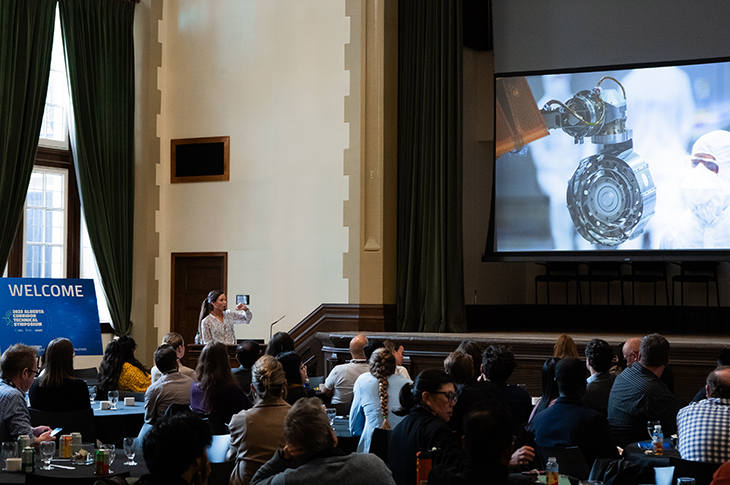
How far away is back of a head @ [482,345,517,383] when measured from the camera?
4.75 m

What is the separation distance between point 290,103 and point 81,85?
2.70m

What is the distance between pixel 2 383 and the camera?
4375mm

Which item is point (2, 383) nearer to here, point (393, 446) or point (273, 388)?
point (273, 388)

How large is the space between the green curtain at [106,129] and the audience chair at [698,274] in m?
7.28

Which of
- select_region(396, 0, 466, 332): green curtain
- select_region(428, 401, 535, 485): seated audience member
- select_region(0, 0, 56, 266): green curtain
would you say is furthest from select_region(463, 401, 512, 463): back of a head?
select_region(0, 0, 56, 266): green curtain

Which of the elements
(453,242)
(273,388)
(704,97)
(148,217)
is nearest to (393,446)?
(273,388)

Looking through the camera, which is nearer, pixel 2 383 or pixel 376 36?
pixel 2 383

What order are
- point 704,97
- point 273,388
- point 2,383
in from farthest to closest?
point 704,97
point 2,383
point 273,388

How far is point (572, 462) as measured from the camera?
3717 millimetres

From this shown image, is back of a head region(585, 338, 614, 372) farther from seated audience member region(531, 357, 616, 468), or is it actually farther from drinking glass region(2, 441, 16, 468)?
drinking glass region(2, 441, 16, 468)

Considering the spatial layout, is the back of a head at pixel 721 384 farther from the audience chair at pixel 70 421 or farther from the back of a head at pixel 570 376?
the audience chair at pixel 70 421

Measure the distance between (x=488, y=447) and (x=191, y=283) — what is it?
887cm

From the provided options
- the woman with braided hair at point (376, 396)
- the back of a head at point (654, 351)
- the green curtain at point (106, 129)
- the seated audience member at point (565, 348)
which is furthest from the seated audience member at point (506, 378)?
the green curtain at point (106, 129)

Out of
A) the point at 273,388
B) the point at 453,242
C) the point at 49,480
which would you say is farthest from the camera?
the point at 453,242
